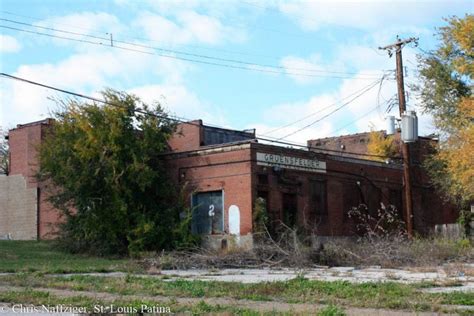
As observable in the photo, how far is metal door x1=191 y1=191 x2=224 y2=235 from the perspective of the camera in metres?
34.8

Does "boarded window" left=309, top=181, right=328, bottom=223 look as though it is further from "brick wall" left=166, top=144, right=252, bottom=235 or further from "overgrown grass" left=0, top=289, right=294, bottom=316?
"overgrown grass" left=0, top=289, right=294, bottom=316

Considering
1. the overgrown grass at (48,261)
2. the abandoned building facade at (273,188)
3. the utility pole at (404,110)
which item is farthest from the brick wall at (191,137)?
the utility pole at (404,110)

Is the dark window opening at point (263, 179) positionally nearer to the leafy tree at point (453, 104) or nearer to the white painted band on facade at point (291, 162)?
the white painted band on facade at point (291, 162)

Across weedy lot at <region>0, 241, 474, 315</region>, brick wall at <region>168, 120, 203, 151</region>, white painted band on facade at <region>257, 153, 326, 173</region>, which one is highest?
brick wall at <region>168, 120, 203, 151</region>

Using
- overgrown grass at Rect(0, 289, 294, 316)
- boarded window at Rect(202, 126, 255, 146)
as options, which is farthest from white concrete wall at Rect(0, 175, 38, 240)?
overgrown grass at Rect(0, 289, 294, 316)

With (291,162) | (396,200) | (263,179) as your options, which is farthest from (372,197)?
(263,179)

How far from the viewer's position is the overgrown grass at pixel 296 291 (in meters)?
12.3

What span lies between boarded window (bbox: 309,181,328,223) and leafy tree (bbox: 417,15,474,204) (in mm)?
6922

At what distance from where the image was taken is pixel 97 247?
34.3m

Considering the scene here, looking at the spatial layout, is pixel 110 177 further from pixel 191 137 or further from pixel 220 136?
pixel 220 136

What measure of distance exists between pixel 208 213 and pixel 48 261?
9.59m

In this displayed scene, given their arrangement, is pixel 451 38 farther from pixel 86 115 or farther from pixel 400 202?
pixel 86 115

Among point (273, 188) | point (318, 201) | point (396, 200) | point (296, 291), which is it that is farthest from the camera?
point (396, 200)

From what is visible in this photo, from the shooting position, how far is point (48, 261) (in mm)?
28547
